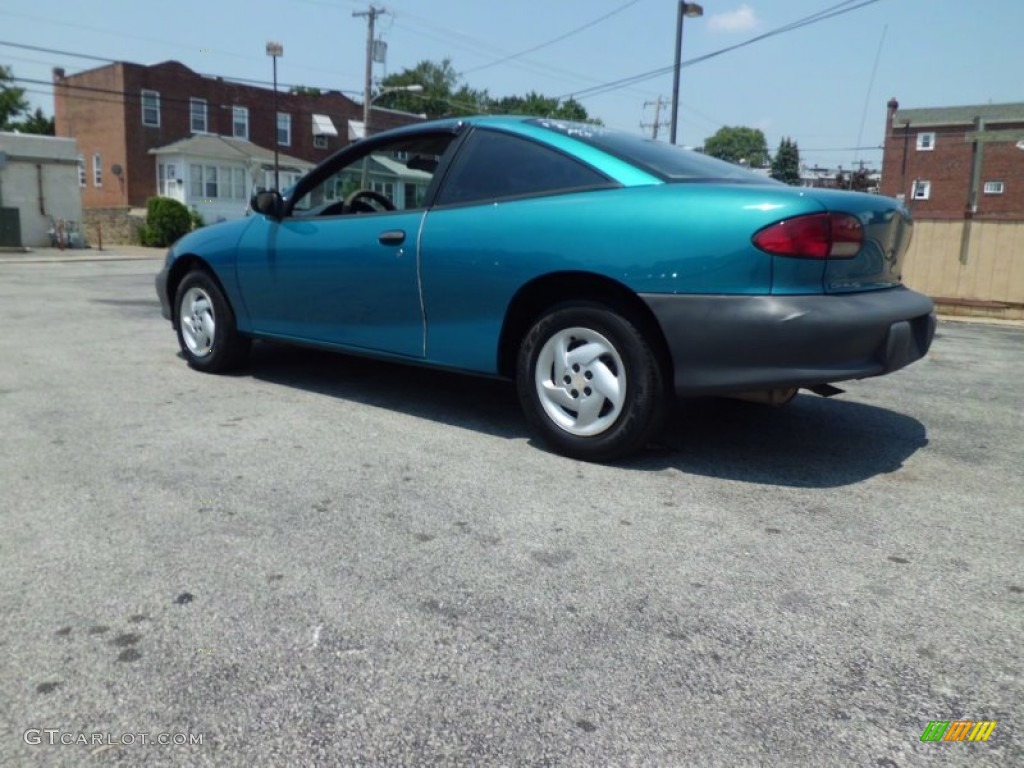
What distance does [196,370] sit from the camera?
5676 mm

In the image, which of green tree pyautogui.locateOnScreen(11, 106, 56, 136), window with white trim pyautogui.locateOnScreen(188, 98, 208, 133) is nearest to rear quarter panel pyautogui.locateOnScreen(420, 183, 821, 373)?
window with white trim pyautogui.locateOnScreen(188, 98, 208, 133)

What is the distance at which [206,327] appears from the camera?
551 centimetres

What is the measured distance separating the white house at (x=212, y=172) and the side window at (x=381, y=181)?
1395 inches

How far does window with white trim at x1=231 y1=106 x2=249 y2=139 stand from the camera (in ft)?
141

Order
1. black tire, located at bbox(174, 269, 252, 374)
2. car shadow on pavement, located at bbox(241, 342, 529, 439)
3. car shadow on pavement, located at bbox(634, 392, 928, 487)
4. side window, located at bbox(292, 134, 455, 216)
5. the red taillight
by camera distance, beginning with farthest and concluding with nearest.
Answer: black tire, located at bbox(174, 269, 252, 374), car shadow on pavement, located at bbox(241, 342, 529, 439), side window, located at bbox(292, 134, 455, 216), car shadow on pavement, located at bbox(634, 392, 928, 487), the red taillight

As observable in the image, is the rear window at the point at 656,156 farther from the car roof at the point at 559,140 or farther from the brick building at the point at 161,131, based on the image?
Result: the brick building at the point at 161,131

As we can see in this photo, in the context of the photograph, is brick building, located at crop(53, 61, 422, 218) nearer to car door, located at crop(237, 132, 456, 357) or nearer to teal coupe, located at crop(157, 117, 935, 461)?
car door, located at crop(237, 132, 456, 357)

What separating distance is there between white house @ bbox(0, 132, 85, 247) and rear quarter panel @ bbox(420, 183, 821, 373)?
90.7 ft

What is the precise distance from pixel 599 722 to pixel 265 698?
774 mm

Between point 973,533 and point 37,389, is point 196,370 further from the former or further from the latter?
point 973,533

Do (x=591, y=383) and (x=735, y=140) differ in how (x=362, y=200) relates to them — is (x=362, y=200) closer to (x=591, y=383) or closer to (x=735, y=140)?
(x=591, y=383)

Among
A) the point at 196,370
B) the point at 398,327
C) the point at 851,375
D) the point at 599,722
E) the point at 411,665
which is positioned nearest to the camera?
the point at 599,722

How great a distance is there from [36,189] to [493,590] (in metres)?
30.9

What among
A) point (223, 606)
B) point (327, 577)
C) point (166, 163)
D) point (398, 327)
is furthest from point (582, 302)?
point (166, 163)
